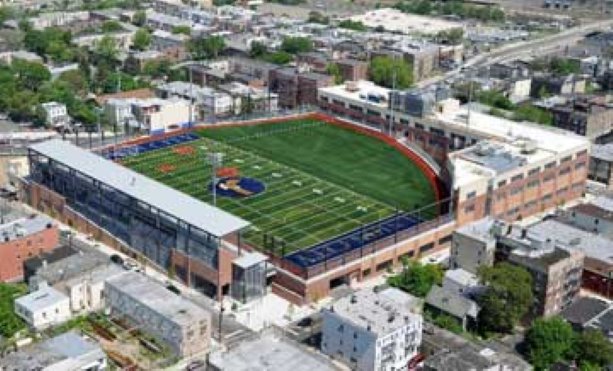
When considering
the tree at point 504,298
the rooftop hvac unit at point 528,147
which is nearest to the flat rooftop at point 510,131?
the rooftop hvac unit at point 528,147

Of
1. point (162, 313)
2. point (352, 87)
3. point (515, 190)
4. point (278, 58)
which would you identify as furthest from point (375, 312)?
point (278, 58)

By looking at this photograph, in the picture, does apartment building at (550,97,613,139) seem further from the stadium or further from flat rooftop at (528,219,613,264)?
flat rooftop at (528,219,613,264)

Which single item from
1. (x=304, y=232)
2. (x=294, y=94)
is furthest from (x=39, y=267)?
(x=294, y=94)

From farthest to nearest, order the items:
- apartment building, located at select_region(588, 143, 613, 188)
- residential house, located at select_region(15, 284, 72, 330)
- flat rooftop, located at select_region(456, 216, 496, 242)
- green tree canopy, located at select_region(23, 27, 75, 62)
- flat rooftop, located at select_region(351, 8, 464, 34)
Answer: flat rooftop, located at select_region(351, 8, 464, 34) → green tree canopy, located at select_region(23, 27, 75, 62) → apartment building, located at select_region(588, 143, 613, 188) → flat rooftop, located at select_region(456, 216, 496, 242) → residential house, located at select_region(15, 284, 72, 330)

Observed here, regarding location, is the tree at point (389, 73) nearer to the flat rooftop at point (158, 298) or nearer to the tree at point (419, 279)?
the tree at point (419, 279)

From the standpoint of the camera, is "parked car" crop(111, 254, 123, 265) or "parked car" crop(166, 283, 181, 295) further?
"parked car" crop(111, 254, 123, 265)

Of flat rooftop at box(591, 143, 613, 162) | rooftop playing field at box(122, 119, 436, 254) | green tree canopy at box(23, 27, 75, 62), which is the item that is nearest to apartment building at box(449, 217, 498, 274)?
rooftop playing field at box(122, 119, 436, 254)
